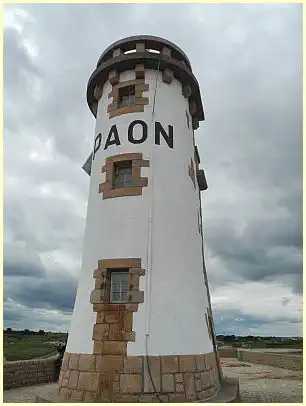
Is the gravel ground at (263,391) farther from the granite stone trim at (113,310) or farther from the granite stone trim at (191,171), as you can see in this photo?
the granite stone trim at (191,171)

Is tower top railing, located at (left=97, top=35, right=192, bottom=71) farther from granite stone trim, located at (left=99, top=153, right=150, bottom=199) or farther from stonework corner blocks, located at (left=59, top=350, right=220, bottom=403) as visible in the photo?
stonework corner blocks, located at (left=59, top=350, right=220, bottom=403)

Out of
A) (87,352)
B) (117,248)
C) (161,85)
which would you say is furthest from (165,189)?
(87,352)

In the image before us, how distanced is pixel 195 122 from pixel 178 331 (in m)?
8.68

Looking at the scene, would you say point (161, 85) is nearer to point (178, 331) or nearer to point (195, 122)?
point (195, 122)

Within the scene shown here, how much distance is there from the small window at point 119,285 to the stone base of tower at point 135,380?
1.41 metres

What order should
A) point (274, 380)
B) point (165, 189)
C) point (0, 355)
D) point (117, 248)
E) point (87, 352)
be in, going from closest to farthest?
point (0, 355)
point (87, 352)
point (117, 248)
point (165, 189)
point (274, 380)

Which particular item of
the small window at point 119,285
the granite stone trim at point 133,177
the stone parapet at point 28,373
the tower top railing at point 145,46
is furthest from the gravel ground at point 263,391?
the tower top railing at point 145,46

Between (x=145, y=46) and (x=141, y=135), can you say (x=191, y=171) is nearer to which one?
(x=141, y=135)

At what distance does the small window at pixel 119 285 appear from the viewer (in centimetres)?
948

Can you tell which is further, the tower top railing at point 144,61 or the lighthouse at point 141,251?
the tower top railing at point 144,61

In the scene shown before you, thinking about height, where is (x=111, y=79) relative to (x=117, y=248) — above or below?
above

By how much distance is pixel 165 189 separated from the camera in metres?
10.7

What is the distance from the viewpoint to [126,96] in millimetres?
12250

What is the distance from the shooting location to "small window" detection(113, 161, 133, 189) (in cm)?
1088
